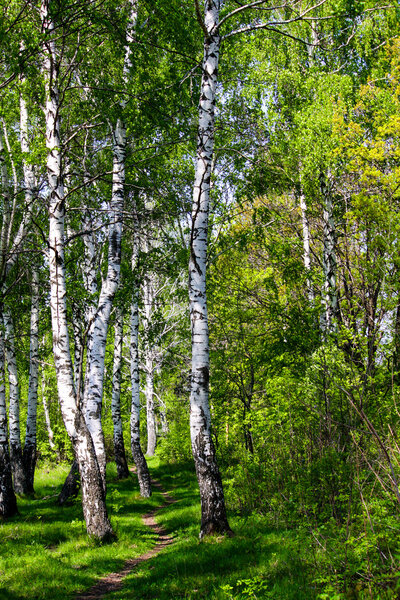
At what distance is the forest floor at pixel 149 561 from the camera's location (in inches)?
182

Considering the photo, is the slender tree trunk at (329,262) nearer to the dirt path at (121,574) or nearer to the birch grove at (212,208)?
the birch grove at (212,208)

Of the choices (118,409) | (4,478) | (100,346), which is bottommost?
(4,478)

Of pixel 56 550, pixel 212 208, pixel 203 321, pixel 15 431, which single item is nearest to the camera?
pixel 56 550

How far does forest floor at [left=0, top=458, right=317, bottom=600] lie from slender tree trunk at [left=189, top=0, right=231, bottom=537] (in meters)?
0.57

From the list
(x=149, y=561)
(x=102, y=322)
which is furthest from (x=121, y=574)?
(x=102, y=322)

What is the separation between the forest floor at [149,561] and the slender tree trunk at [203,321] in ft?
1.87

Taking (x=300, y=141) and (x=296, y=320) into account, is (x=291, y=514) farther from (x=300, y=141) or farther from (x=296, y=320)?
(x=300, y=141)

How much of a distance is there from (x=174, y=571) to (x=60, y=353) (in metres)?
4.14

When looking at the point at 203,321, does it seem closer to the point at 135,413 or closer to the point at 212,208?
the point at 212,208

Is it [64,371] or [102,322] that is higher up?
[102,322]

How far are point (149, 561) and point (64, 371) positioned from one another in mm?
3486

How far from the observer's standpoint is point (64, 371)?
26.1ft

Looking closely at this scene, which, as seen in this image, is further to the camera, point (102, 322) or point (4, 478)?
point (4, 478)

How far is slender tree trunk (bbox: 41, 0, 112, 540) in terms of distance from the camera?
7820 millimetres
